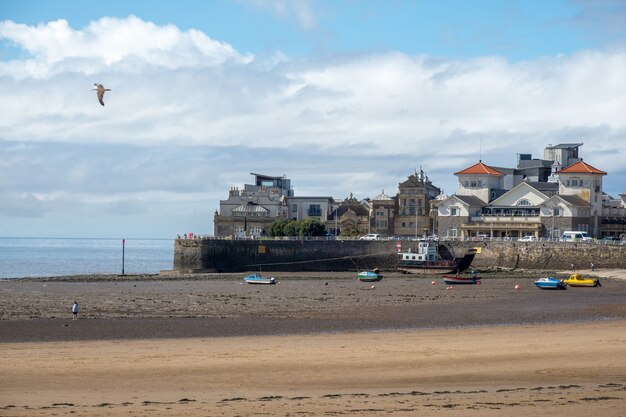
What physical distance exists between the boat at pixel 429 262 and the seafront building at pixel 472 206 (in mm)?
17201

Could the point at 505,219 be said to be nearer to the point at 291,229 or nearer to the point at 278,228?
the point at 291,229

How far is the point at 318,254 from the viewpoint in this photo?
8581 cm

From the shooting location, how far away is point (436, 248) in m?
82.6

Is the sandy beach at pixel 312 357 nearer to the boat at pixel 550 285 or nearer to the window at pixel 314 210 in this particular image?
the boat at pixel 550 285

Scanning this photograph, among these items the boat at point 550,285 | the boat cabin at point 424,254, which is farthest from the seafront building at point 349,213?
the boat at point 550,285

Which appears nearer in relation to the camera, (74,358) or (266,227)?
(74,358)

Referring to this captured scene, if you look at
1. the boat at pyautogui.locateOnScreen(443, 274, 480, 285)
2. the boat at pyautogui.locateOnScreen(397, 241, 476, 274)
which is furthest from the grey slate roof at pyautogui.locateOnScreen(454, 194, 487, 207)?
the boat at pyautogui.locateOnScreen(443, 274, 480, 285)

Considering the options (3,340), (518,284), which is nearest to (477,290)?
(518,284)

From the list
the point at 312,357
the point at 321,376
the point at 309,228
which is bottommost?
the point at 321,376

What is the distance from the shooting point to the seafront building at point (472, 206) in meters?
96.2

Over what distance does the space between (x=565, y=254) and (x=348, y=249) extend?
708 inches

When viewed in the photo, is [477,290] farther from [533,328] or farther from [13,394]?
[13,394]

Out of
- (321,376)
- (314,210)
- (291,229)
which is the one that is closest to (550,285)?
(321,376)

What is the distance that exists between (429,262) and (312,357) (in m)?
53.4
